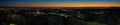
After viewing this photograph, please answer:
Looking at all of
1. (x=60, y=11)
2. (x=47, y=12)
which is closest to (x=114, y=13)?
(x=60, y=11)

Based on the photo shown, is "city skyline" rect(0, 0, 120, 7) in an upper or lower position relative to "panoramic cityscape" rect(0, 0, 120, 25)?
upper

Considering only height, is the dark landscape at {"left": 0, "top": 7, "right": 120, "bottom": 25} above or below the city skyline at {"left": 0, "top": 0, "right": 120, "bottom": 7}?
below

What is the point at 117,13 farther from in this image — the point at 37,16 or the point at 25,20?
the point at 25,20

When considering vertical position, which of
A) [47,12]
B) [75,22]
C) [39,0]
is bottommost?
[75,22]

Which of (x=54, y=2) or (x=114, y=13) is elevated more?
(x=54, y=2)

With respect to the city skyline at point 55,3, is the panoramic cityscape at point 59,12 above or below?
below

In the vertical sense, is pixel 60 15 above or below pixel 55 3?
below

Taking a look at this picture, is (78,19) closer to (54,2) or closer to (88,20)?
(88,20)

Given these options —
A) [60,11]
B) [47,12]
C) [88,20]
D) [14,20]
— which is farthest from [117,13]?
[14,20]

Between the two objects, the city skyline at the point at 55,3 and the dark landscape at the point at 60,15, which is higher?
the city skyline at the point at 55,3
